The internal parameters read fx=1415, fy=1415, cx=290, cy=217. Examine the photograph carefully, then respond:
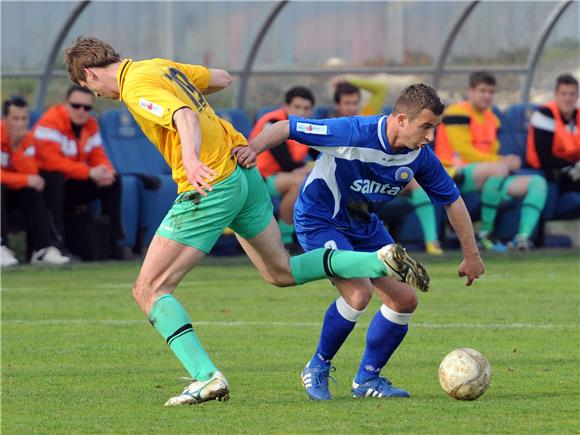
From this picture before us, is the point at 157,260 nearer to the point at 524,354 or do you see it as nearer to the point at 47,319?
the point at 524,354

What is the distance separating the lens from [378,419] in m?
5.83

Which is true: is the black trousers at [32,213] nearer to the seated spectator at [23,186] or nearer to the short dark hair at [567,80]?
Result: the seated spectator at [23,186]

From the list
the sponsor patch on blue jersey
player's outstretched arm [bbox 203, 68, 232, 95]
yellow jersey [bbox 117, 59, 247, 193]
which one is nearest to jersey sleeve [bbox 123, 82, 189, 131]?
yellow jersey [bbox 117, 59, 247, 193]

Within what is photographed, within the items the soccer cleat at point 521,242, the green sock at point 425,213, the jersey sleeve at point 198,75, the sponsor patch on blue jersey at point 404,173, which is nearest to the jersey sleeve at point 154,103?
the jersey sleeve at point 198,75

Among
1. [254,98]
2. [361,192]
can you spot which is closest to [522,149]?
[254,98]

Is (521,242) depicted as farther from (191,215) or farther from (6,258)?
(191,215)

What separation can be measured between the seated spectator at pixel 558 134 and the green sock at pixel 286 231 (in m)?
3.18

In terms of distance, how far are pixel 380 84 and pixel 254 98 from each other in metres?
2.55

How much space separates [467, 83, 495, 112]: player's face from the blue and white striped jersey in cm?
859

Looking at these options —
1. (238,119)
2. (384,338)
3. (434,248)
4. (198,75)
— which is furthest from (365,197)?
(238,119)

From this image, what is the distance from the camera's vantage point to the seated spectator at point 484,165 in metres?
15.1

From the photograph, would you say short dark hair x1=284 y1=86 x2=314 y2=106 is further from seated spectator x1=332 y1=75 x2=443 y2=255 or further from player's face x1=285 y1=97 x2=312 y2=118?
seated spectator x1=332 y1=75 x2=443 y2=255

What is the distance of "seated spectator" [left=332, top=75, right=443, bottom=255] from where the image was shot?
13742 millimetres

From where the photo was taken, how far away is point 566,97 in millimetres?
15516
